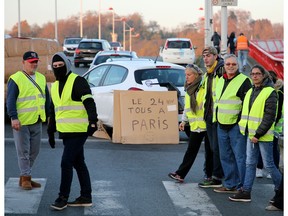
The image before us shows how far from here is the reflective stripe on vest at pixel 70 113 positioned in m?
9.12

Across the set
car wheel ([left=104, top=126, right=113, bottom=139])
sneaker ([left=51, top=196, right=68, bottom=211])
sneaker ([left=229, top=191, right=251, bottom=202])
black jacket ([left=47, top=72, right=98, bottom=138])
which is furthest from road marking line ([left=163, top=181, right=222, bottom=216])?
car wheel ([left=104, top=126, right=113, bottom=139])

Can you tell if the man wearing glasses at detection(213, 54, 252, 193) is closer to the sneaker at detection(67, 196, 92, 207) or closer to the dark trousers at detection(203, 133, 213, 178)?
the dark trousers at detection(203, 133, 213, 178)

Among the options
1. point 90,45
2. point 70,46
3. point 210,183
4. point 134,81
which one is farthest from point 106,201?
point 70,46

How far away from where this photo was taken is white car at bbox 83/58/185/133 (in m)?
15.1

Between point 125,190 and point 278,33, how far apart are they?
4575 centimetres

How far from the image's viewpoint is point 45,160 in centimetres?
1265

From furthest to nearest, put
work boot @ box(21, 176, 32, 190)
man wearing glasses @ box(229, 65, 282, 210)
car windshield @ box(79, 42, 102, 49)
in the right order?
car windshield @ box(79, 42, 102, 49) → work boot @ box(21, 176, 32, 190) → man wearing glasses @ box(229, 65, 282, 210)

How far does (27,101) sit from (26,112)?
152mm

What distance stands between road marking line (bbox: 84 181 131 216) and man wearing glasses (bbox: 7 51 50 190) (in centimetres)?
85

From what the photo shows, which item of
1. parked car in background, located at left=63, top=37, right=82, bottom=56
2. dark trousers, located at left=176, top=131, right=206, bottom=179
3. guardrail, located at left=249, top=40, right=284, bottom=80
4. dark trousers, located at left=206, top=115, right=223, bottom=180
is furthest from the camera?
parked car in background, located at left=63, top=37, right=82, bottom=56

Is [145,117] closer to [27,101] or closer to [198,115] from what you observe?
[198,115]

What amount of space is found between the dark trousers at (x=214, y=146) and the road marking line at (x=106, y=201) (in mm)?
1412

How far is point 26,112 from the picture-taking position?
10.2 meters

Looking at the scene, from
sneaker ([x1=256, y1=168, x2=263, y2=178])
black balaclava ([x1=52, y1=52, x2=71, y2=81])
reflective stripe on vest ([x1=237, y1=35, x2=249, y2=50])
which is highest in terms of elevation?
black balaclava ([x1=52, y1=52, x2=71, y2=81])
